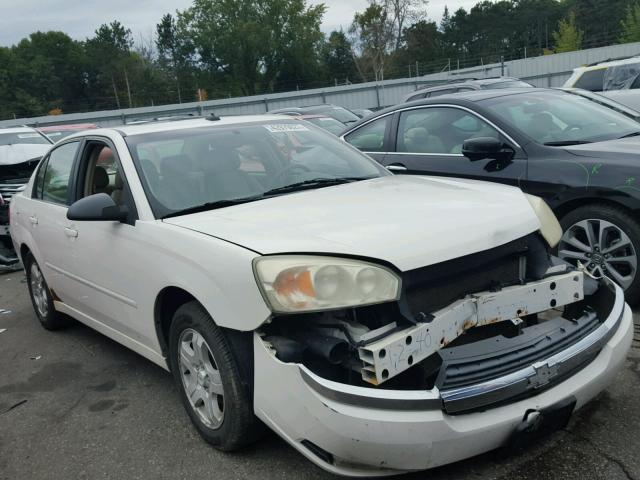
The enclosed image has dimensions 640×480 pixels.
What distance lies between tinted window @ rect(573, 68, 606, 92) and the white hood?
29.5ft

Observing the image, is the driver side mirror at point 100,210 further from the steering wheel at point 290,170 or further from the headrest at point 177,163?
the steering wheel at point 290,170

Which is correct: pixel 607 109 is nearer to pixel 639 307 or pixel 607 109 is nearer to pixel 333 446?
pixel 639 307

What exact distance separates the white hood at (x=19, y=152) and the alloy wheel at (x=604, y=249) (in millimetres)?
7988

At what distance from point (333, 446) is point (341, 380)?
0.81 feet

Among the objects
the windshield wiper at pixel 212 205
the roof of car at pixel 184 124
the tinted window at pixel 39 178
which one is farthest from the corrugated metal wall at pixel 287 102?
the windshield wiper at pixel 212 205

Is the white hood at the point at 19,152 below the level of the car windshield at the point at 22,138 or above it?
below

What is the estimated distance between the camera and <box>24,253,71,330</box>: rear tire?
502 centimetres

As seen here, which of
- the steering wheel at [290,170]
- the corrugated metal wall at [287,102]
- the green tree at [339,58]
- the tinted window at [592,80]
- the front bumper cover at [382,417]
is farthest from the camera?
the green tree at [339,58]

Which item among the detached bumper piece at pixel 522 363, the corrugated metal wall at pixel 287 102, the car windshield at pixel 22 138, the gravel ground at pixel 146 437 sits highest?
the car windshield at pixel 22 138

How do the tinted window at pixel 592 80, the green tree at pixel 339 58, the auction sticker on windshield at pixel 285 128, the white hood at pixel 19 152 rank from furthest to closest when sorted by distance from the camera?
the green tree at pixel 339 58 → the tinted window at pixel 592 80 → the white hood at pixel 19 152 → the auction sticker on windshield at pixel 285 128

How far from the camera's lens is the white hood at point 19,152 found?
30.5 ft

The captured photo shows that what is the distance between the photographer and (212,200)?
132 inches

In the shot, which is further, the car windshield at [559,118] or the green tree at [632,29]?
the green tree at [632,29]

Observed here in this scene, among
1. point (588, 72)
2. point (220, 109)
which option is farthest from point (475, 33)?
point (588, 72)
